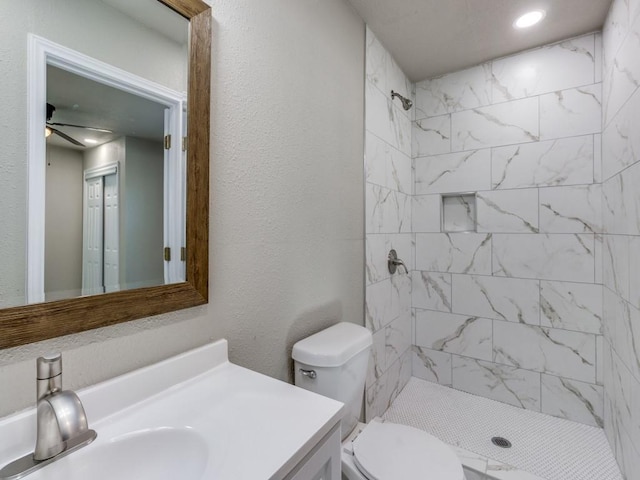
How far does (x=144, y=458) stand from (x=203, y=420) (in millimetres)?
129

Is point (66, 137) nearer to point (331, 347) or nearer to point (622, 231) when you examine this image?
point (331, 347)

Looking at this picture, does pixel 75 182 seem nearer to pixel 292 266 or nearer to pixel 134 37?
pixel 134 37

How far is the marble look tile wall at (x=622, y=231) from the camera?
1.36 meters

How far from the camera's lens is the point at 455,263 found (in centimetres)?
241

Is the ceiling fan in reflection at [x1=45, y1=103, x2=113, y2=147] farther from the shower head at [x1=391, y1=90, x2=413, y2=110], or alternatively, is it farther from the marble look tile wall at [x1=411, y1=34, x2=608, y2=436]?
the marble look tile wall at [x1=411, y1=34, x2=608, y2=436]

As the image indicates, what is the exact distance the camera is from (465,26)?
1.89 metres

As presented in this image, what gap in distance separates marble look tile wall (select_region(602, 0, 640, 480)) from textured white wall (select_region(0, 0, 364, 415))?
4.06 ft

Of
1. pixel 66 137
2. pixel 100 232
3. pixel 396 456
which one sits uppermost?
pixel 66 137

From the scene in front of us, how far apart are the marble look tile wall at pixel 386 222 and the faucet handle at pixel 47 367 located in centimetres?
148

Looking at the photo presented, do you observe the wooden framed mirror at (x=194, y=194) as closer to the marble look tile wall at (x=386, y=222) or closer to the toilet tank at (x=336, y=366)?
the toilet tank at (x=336, y=366)

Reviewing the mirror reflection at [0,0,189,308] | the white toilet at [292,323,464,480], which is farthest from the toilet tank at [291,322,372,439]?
the mirror reflection at [0,0,189,308]

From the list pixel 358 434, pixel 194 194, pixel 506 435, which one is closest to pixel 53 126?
pixel 194 194

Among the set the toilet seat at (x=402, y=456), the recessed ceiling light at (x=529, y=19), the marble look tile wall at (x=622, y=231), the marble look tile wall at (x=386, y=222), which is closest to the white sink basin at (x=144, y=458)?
the toilet seat at (x=402, y=456)

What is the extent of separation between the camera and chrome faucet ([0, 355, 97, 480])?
1.92 feet
